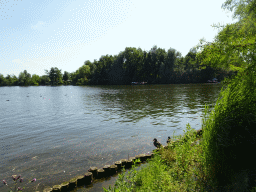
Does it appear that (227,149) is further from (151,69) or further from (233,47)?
(151,69)

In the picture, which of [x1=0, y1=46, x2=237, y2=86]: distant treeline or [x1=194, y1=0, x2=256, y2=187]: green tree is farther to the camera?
[x1=0, y1=46, x2=237, y2=86]: distant treeline

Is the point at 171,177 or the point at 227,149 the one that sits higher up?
the point at 227,149

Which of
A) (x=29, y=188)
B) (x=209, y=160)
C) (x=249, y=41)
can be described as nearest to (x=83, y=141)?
(x=29, y=188)

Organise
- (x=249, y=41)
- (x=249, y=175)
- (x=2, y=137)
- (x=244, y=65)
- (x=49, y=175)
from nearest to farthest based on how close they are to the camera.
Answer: (x=249, y=41)
(x=249, y=175)
(x=244, y=65)
(x=49, y=175)
(x=2, y=137)

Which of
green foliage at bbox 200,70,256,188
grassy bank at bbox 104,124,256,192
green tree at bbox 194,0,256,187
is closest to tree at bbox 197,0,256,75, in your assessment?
green tree at bbox 194,0,256,187

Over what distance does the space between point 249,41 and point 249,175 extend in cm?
429

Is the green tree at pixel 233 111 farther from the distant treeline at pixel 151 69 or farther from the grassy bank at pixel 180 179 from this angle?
the distant treeline at pixel 151 69

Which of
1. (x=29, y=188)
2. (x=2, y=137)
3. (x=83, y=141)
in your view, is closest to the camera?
(x=29, y=188)

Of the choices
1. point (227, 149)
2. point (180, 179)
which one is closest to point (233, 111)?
point (227, 149)

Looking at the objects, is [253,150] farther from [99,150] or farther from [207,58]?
[99,150]

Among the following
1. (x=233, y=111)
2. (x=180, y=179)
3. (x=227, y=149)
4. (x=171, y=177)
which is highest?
(x=233, y=111)

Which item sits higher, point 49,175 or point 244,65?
point 244,65

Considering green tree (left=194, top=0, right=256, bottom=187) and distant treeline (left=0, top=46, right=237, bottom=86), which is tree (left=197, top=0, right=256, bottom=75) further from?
distant treeline (left=0, top=46, right=237, bottom=86)

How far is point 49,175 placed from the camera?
8.70 m
